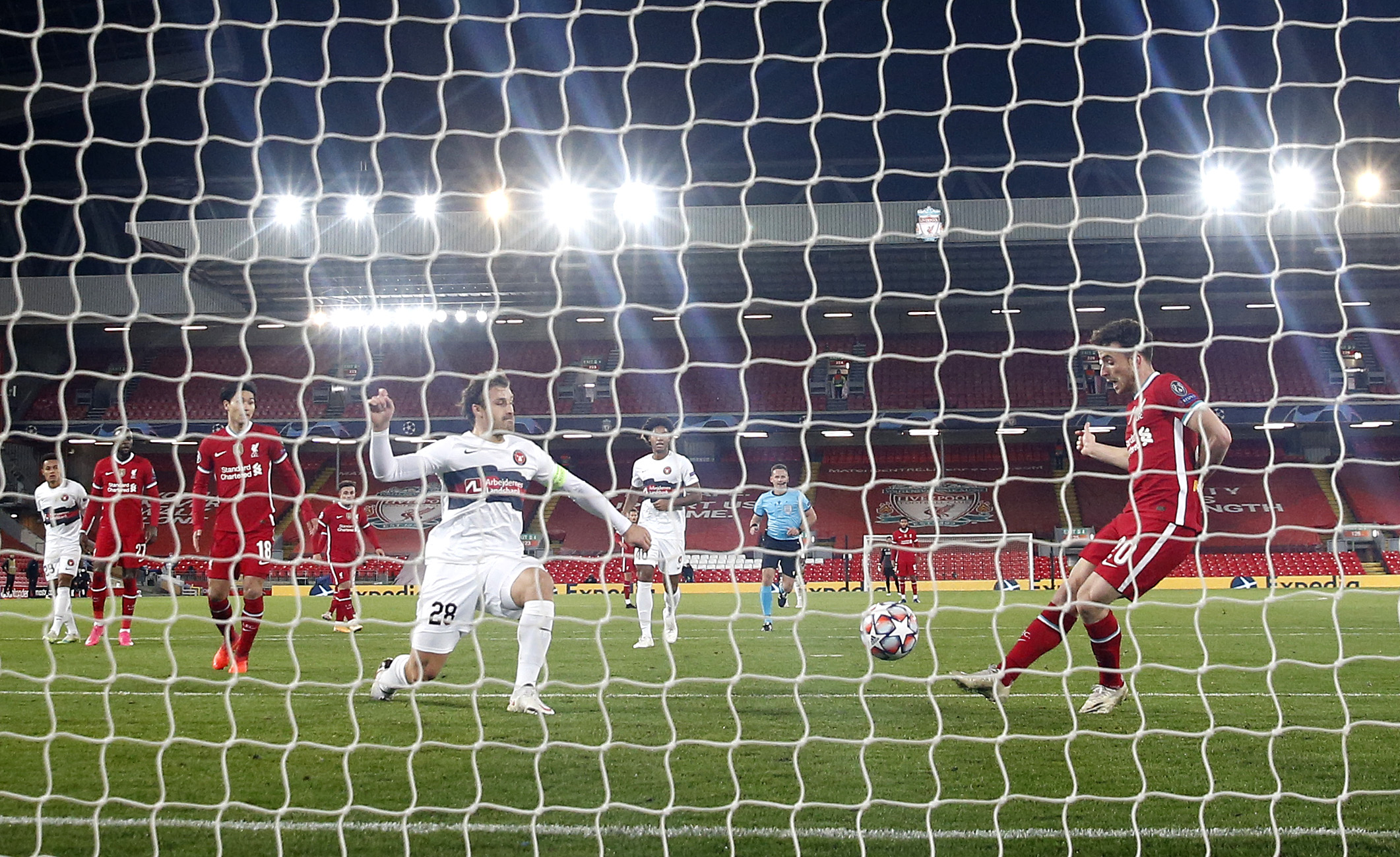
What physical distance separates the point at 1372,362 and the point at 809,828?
2866 centimetres

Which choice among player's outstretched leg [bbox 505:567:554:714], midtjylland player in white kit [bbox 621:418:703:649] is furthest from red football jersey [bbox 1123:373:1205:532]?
midtjylland player in white kit [bbox 621:418:703:649]

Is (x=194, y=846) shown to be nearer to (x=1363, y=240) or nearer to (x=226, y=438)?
(x=226, y=438)

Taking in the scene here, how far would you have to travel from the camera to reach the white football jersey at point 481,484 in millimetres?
5500

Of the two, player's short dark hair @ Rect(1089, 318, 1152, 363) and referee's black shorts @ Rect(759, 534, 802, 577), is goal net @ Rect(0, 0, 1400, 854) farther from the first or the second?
Result: player's short dark hair @ Rect(1089, 318, 1152, 363)

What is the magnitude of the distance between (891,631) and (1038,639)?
3.86 ft

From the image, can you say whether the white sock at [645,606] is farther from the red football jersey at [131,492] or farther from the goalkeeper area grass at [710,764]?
the red football jersey at [131,492]

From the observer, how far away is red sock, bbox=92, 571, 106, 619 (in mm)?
10055

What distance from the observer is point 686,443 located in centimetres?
2831

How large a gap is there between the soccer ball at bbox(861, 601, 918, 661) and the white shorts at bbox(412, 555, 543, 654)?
6.85 feet

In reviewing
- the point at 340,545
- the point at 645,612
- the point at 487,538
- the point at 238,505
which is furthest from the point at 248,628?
the point at 340,545

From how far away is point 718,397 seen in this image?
1096 inches

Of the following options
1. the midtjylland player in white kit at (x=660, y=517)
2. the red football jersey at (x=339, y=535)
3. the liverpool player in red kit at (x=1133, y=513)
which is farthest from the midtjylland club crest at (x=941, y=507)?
the liverpool player in red kit at (x=1133, y=513)

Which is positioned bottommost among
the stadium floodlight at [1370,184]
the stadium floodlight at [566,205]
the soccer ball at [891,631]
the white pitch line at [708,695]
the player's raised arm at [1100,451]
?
the white pitch line at [708,695]

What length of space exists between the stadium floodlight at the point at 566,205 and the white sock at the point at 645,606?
3140 mm
